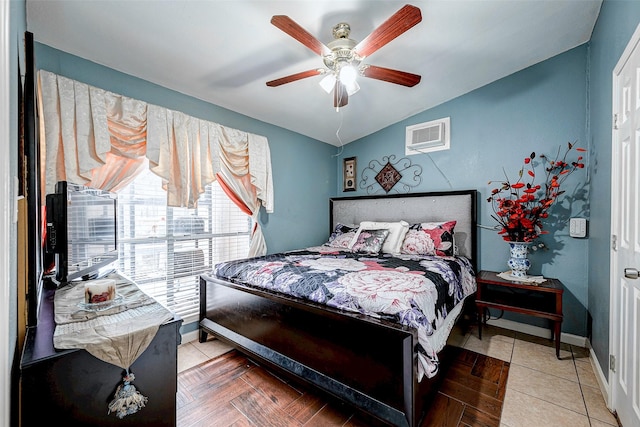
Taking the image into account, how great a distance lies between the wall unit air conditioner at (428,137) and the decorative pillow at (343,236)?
125 cm

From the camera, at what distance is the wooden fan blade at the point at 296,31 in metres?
1.49

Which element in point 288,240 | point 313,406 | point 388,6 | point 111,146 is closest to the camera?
point 313,406

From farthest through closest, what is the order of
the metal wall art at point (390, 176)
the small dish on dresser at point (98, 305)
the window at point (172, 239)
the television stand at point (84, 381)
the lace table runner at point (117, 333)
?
the metal wall art at point (390, 176) → the window at point (172, 239) → the small dish on dresser at point (98, 305) → the lace table runner at point (117, 333) → the television stand at point (84, 381)

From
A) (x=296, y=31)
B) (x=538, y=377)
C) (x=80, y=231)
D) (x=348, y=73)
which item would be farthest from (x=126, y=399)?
(x=538, y=377)

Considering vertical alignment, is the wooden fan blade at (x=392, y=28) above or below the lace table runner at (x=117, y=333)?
above

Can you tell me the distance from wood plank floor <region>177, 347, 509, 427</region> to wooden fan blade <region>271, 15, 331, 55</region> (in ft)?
7.01

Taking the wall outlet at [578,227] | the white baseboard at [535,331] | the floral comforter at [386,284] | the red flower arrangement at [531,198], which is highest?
the red flower arrangement at [531,198]

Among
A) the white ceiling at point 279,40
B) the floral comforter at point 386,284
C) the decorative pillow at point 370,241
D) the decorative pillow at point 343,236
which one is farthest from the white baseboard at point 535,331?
the white ceiling at point 279,40

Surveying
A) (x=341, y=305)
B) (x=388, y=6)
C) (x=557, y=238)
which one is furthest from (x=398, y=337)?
(x=557, y=238)

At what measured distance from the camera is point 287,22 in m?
1.51

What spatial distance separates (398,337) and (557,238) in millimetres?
2310

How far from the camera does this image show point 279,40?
6.88 ft

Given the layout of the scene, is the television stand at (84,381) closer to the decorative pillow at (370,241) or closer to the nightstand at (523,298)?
the decorative pillow at (370,241)

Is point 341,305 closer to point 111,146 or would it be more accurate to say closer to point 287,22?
point 287,22
